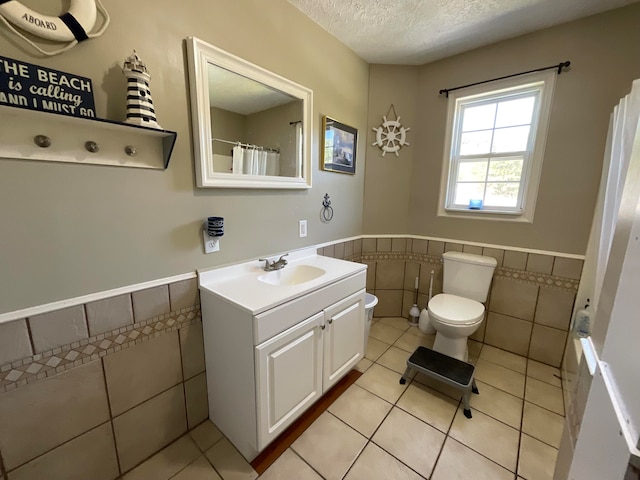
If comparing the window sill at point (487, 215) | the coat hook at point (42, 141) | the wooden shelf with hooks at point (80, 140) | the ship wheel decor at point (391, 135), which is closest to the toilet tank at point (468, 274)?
the window sill at point (487, 215)

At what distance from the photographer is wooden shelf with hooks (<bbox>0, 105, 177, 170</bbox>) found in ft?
2.80

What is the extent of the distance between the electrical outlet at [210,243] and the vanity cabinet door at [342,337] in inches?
27.9

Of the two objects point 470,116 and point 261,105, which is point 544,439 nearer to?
point 470,116

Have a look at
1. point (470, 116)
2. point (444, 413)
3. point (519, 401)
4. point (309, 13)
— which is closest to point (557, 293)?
point (519, 401)

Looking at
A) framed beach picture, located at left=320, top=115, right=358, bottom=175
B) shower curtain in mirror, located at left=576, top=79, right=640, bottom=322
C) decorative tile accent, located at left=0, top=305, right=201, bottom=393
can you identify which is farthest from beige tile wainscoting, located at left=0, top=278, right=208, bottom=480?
shower curtain in mirror, located at left=576, top=79, right=640, bottom=322

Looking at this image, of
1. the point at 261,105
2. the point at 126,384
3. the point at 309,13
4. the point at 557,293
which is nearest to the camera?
the point at 126,384

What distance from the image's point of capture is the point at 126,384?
120cm

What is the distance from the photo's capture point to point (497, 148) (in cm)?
213

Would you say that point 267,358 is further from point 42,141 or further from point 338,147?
point 338,147

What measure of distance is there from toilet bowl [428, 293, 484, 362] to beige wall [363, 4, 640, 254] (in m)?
0.60

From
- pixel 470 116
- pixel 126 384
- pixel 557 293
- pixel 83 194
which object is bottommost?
pixel 126 384

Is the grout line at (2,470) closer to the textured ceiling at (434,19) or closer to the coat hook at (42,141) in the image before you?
the coat hook at (42,141)

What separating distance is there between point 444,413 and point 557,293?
128 centimetres

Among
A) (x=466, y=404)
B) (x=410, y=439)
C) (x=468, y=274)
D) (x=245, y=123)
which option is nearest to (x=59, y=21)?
(x=245, y=123)
